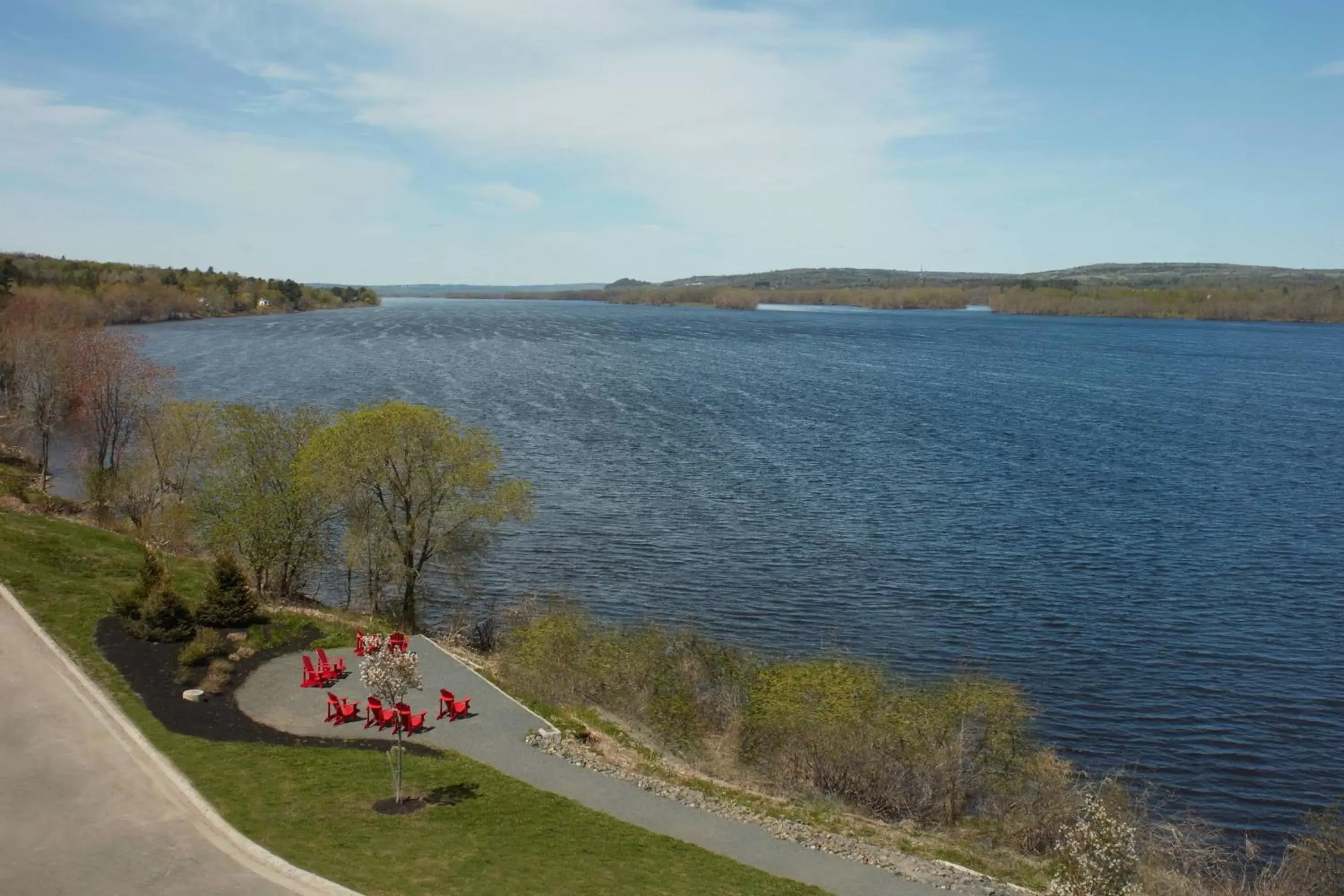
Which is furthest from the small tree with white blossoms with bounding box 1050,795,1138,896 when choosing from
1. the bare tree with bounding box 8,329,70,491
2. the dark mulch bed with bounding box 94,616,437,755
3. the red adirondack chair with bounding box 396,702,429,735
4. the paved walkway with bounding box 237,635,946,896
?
the bare tree with bounding box 8,329,70,491

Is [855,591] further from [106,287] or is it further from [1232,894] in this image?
[106,287]

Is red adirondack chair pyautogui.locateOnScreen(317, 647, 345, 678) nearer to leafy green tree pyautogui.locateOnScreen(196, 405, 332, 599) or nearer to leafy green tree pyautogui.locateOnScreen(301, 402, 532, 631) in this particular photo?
leafy green tree pyautogui.locateOnScreen(301, 402, 532, 631)

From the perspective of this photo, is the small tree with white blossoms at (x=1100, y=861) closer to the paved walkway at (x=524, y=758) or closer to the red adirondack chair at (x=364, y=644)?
the paved walkway at (x=524, y=758)

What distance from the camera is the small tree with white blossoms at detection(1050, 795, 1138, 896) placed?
652 inches

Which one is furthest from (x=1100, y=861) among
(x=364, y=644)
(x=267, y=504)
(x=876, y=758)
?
(x=267, y=504)

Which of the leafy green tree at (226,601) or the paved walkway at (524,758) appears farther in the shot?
the leafy green tree at (226,601)

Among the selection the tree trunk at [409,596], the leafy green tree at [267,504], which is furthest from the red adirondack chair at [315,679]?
the leafy green tree at [267,504]

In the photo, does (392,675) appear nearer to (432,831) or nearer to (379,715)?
(432,831)

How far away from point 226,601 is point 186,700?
6.62 m

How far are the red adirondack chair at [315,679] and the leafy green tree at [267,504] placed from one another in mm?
10290

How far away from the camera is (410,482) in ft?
133

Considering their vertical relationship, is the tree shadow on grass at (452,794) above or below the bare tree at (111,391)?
below

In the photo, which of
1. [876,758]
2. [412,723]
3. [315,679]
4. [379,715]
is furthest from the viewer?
[315,679]

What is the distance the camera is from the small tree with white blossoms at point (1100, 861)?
16.6 metres
